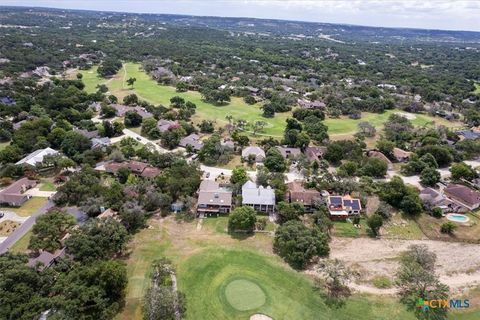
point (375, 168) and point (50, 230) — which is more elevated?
point (375, 168)

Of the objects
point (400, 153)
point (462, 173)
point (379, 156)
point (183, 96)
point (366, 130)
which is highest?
point (462, 173)

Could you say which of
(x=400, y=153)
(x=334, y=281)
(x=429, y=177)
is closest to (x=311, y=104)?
(x=400, y=153)

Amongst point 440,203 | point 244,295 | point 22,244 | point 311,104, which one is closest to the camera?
point 244,295

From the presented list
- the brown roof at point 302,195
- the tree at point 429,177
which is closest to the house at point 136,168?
the brown roof at point 302,195

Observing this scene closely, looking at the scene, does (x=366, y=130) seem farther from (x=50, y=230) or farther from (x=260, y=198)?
(x=50, y=230)

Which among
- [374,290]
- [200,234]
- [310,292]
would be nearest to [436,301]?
[374,290]

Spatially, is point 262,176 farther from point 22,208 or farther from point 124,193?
point 22,208

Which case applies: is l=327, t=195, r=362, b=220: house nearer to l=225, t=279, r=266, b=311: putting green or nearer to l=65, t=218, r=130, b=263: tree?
l=225, t=279, r=266, b=311: putting green
